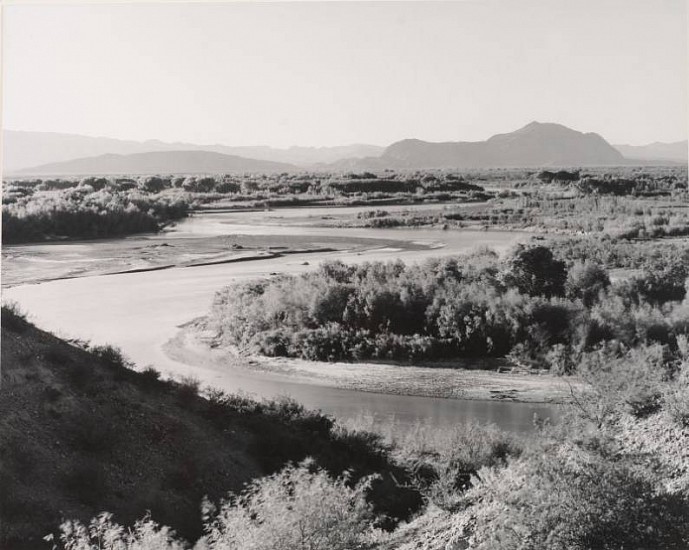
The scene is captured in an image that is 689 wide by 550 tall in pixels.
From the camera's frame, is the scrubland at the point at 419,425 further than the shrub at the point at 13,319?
No

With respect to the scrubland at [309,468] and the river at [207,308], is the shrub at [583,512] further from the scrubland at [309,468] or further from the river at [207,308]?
the river at [207,308]

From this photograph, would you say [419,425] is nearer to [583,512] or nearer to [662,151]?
[583,512]

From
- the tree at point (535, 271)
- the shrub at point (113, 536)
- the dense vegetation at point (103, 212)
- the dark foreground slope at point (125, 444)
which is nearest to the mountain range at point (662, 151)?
the tree at point (535, 271)

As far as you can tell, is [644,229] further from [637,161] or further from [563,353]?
[563,353]

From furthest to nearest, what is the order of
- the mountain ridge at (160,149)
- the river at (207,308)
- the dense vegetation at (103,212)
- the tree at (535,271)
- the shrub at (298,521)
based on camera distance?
the dense vegetation at (103,212) < the mountain ridge at (160,149) < the tree at (535,271) < the river at (207,308) < the shrub at (298,521)

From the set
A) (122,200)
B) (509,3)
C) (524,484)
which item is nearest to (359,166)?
(509,3)

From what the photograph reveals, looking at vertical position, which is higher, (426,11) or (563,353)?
(426,11)

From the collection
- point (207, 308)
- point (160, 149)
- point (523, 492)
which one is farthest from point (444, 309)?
point (160, 149)
